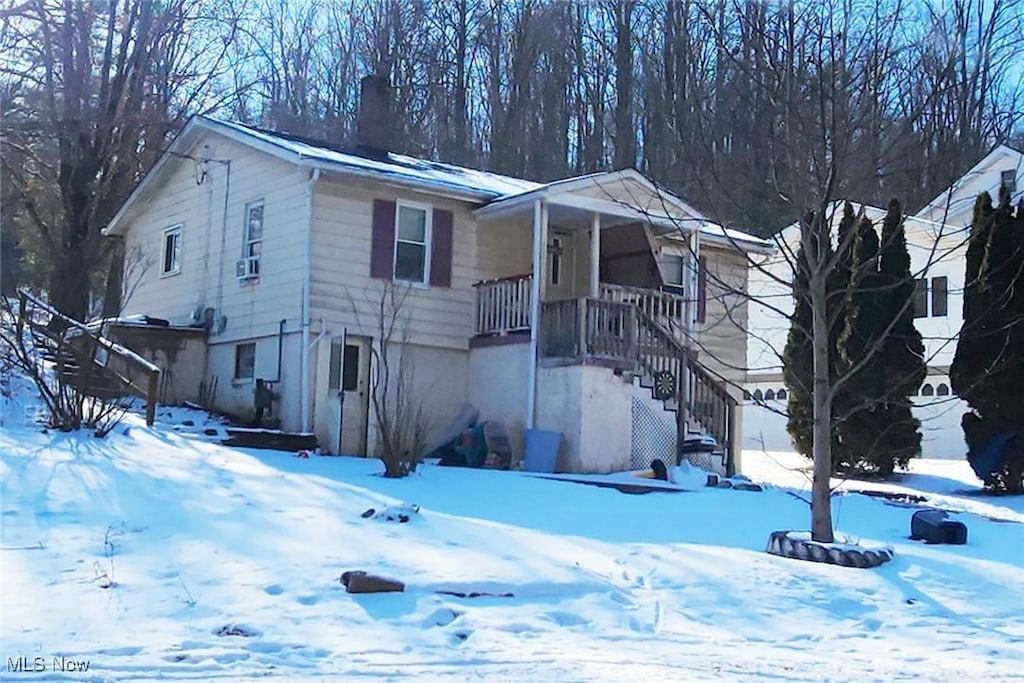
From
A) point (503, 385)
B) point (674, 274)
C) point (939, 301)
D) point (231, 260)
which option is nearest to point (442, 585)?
point (503, 385)

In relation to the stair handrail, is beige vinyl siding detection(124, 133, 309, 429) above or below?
above

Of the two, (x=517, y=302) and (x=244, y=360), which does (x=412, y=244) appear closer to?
(x=517, y=302)

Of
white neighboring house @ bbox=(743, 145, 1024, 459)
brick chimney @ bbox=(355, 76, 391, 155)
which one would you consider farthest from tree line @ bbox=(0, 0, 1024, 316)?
brick chimney @ bbox=(355, 76, 391, 155)

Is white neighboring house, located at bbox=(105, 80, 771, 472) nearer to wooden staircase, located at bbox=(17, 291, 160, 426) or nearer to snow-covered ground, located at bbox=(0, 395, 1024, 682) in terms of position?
wooden staircase, located at bbox=(17, 291, 160, 426)

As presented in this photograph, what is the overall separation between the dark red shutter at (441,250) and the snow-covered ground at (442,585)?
5743 millimetres

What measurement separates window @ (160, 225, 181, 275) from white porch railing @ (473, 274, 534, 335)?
6284 millimetres

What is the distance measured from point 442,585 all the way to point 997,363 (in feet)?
38.3

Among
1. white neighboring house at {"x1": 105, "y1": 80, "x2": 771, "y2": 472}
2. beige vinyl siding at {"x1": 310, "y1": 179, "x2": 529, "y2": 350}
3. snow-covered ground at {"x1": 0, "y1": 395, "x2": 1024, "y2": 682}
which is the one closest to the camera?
snow-covered ground at {"x1": 0, "y1": 395, "x2": 1024, "y2": 682}

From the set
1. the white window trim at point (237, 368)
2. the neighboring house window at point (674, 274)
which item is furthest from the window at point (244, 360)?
the neighboring house window at point (674, 274)

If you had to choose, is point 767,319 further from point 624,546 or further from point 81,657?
Result: point 81,657

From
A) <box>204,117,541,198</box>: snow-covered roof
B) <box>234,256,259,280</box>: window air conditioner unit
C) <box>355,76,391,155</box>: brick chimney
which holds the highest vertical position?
<box>355,76,391,155</box>: brick chimney

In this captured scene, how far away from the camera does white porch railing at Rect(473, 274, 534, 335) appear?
18.3 metres

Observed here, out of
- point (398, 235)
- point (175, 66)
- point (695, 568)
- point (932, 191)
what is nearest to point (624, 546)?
point (695, 568)

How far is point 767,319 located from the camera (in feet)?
99.5
